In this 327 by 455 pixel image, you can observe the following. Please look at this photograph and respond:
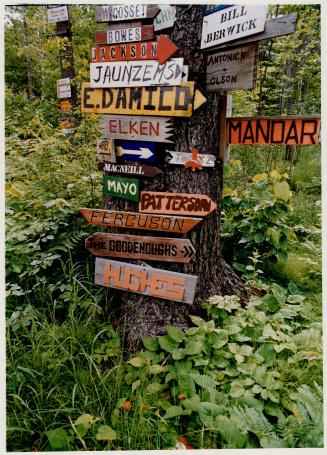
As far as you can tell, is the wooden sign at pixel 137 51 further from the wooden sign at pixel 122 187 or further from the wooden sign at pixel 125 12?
the wooden sign at pixel 122 187

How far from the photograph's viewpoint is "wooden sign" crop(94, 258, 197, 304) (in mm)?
2359

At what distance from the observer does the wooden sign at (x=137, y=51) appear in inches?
84.2

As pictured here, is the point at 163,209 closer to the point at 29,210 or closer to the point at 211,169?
the point at 211,169

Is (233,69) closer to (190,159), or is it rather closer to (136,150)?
(190,159)

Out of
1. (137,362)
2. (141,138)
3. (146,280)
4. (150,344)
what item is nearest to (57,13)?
(141,138)

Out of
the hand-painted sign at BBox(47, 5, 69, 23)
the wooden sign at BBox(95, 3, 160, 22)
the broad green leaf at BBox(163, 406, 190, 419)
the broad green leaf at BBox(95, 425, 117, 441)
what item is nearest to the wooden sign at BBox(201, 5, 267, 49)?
the wooden sign at BBox(95, 3, 160, 22)

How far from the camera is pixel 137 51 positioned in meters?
2.21

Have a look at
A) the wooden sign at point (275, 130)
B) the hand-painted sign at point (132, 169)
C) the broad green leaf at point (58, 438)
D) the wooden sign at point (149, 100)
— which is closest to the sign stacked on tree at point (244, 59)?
the wooden sign at point (275, 130)

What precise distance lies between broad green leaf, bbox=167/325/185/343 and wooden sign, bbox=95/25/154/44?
1908mm

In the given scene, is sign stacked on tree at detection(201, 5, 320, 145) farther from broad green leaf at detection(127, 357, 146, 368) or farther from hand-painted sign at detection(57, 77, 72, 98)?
hand-painted sign at detection(57, 77, 72, 98)

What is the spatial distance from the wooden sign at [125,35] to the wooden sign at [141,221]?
1.13 m

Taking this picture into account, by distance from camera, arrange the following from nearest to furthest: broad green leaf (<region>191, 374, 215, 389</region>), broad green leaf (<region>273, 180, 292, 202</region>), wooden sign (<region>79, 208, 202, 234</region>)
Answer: broad green leaf (<region>191, 374, 215, 389</region>) < wooden sign (<region>79, 208, 202, 234</region>) < broad green leaf (<region>273, 180, 292, 202</region>)

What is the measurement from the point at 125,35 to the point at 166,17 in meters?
0.29

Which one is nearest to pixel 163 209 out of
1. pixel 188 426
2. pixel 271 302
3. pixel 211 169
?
pixel 211 169
